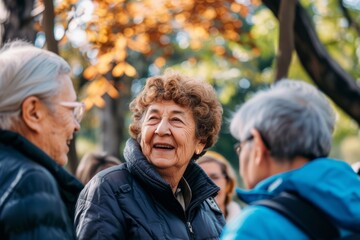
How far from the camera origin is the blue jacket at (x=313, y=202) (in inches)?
123

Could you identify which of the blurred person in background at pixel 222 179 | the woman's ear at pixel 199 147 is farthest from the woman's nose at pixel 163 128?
the blurred person in background at pixel 222 179

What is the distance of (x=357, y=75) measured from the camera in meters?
15.6

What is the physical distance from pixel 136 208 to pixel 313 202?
5.08 ft

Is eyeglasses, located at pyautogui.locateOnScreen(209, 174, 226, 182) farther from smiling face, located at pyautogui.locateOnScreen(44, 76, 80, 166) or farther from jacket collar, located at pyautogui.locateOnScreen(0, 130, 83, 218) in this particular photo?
jacket collar, located at pyautogui.locateOnScreen(0, 130, 83, 218)

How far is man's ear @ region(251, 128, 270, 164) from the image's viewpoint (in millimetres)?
3361

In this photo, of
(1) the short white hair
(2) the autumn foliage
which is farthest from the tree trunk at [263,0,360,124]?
(1) the short white hair

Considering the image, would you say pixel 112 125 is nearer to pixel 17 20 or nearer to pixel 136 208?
pixel 17 20

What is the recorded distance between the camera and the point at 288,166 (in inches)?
131

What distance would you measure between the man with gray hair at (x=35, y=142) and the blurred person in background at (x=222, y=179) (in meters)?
3.95

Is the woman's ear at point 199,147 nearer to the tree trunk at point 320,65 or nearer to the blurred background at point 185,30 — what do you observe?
the blurred background at point 185,30

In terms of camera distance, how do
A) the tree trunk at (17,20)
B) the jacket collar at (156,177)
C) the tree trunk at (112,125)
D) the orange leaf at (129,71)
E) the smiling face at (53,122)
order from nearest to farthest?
the smiling face at (53,122) < the jacket collar at (156,177) < the tree trunk at (17,20) < the orange leaf at (129,71) < the tree trunk at (112,125)

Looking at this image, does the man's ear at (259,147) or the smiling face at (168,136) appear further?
the smiling face at (168,136)

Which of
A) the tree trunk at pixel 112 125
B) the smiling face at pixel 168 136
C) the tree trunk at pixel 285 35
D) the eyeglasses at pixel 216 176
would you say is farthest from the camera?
the tree trunk at pixel 112 125

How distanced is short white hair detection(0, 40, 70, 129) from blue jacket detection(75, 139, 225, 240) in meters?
1.05
